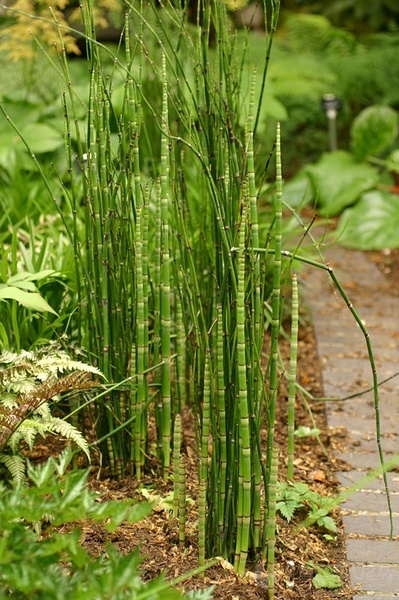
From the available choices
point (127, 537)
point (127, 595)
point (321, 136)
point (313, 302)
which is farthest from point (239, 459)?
point (321, 136)

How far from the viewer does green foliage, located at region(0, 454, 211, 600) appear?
108 centimetres

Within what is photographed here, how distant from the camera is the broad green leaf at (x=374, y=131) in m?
4.56

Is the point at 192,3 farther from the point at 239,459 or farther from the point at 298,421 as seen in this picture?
the point at 239,459

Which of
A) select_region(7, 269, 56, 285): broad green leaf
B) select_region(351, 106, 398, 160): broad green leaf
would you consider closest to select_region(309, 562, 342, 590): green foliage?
select_region(7, 269, 56, 285): broad green leaf

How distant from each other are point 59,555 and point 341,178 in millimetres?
3614

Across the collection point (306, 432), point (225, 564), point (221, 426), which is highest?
point (221, 426)

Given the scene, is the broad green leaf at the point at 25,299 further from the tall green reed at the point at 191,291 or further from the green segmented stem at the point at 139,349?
the green segmented stem at the point at 139,349

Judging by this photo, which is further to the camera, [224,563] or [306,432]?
Result: [306,432]

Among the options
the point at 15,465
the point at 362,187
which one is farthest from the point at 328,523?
the point at 362,187

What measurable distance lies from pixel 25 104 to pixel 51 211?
3.73ft

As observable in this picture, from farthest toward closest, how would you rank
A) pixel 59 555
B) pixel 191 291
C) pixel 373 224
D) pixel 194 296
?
1. pixel 373 224
2. pixel 194 296
3. pixel 191 291
4. pixel 59 555

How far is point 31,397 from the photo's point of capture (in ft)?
5.01

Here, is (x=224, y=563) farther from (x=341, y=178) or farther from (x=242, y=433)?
(x=341, y=178)

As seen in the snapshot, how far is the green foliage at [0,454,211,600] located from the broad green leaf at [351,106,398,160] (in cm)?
375
